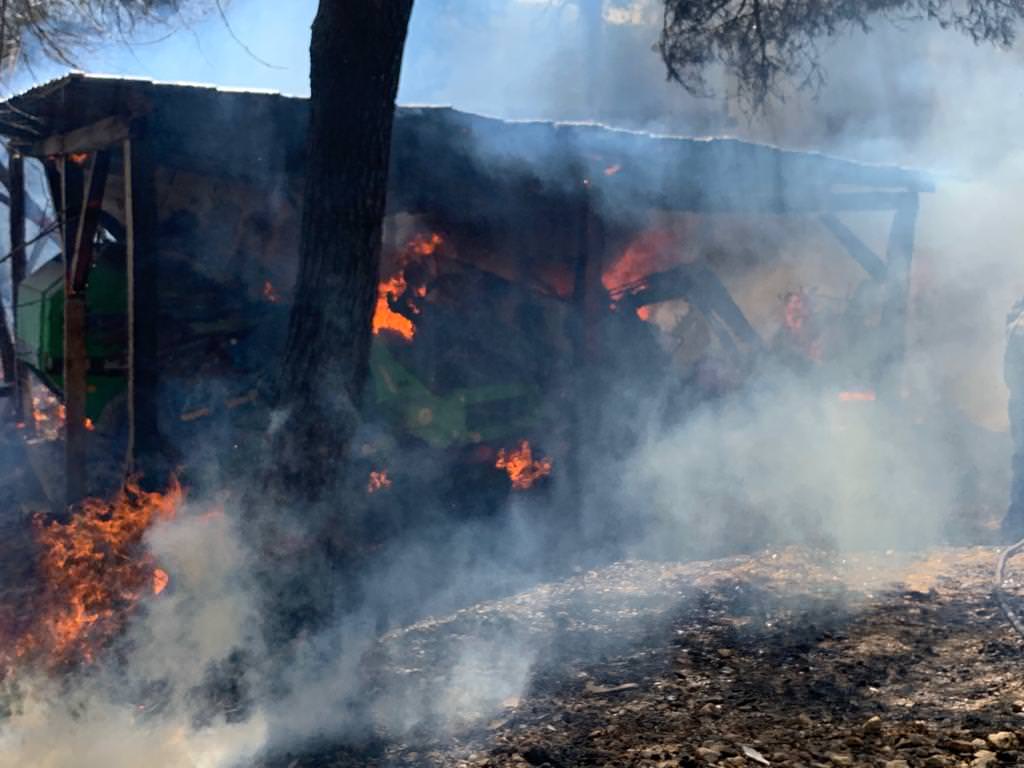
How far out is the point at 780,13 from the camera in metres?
8.62

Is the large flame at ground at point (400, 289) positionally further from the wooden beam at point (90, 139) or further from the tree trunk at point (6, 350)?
the tree trunk at point (6, 350)

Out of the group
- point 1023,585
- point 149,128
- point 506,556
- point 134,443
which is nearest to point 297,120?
point 149,128

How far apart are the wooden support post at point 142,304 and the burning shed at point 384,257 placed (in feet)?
0.06

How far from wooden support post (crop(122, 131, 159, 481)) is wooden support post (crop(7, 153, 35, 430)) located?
12.4ft

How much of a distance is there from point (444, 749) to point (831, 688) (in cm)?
218

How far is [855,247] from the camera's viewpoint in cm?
1264

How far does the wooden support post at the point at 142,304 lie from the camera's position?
7.12m

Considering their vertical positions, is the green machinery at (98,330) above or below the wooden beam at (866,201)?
below

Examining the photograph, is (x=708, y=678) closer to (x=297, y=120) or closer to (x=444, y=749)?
(x=444, y=749)

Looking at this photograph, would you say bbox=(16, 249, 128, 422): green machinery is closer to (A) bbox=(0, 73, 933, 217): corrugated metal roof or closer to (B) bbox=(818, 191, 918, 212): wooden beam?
(A) bbox=(0, 73, 933, 217): corrugated metal roof

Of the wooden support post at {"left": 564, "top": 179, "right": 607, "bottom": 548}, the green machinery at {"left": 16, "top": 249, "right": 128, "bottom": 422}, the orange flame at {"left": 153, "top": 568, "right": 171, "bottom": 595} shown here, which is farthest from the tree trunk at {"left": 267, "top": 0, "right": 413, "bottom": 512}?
the wooden support post at {"left": 564, "top": 179, "right": 607, "bottom": 548}

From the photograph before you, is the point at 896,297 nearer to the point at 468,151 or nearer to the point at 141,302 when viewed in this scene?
the point at 468,151

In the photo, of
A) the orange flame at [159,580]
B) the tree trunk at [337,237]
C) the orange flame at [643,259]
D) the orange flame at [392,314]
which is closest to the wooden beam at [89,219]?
the orange flame at [392,314]

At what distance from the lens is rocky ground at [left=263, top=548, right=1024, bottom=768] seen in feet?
13.9
